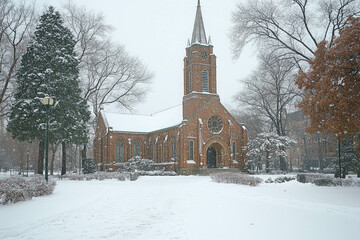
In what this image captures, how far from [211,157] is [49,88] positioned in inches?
849

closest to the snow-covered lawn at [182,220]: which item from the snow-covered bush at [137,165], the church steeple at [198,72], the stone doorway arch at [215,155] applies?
the snow-covered bush at [137,165]

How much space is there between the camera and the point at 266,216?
27.6 feet

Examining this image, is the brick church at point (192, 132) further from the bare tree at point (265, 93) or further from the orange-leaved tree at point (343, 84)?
the orange-leaved tree at point (343, 84)

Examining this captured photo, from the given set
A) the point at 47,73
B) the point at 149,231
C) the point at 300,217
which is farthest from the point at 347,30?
the point at 47,73

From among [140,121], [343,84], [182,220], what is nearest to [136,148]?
[140,121]

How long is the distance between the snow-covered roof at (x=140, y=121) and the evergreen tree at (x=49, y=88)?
1324 centimetres

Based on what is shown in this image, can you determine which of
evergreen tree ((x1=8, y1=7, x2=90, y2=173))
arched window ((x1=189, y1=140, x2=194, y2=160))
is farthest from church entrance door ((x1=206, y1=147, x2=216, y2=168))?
evergreen tree ((x1=8, y1=7, x2=90, y2=173))

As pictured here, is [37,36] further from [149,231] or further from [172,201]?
[149,231]

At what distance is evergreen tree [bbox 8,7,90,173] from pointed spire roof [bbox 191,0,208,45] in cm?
1660

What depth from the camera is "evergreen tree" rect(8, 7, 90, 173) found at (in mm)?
25500

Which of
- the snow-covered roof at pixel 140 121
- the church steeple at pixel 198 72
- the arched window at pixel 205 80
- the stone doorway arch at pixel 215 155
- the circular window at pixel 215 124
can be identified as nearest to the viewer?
the circular window at pixel 215 124

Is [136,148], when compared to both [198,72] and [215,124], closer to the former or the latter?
[215,124]

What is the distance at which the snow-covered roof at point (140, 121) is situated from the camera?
138 feet

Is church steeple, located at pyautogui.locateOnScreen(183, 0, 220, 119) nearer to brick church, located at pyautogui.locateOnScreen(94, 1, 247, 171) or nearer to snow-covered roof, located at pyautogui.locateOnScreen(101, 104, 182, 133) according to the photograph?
brick church, located at pyautogui.locateOnScreen(94, 1, 247, 171)
